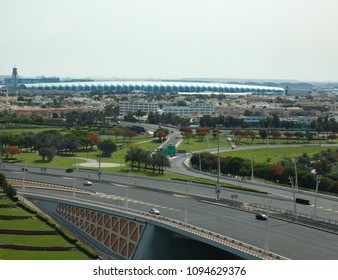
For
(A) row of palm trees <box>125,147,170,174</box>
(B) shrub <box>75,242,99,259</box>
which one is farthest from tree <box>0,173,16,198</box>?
(A) row of palm trees <box>125,147,170,174</box>

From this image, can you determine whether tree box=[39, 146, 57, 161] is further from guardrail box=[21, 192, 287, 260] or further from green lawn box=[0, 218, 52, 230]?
green lawn box=[0, 218, 52, 230]

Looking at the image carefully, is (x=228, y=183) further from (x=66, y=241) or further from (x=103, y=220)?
(x=66, y=241)

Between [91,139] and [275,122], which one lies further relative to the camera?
[275,122]

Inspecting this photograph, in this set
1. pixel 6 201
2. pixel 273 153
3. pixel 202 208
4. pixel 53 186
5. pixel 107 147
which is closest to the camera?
pixel 202 208

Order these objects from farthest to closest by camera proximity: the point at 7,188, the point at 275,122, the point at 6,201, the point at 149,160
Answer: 1. the point at 275,122
2. the point at 149,160
3. the point at 7,188
4. the point at 6,201

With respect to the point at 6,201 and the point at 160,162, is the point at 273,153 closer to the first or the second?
the point at 160,162

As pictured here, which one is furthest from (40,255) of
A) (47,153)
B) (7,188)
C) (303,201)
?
(47,153)
